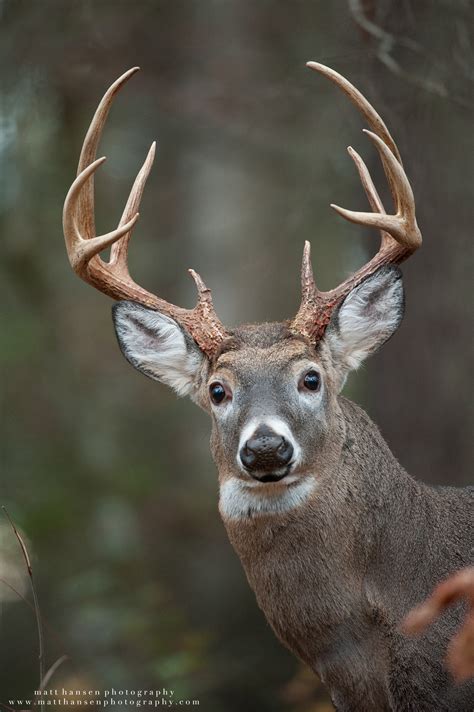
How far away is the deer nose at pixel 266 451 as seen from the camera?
15.7ft

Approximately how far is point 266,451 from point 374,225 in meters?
1.23

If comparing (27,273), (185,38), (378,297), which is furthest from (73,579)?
(185,38)

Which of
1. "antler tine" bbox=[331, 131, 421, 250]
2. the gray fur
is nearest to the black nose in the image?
the gray fur

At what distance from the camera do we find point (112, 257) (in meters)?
5.95

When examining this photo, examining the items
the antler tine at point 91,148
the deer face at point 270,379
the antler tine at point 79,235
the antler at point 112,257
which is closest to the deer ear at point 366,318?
the deer face at point 270,379

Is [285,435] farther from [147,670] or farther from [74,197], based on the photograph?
[147,670]

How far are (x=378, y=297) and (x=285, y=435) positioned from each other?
44.9 inches

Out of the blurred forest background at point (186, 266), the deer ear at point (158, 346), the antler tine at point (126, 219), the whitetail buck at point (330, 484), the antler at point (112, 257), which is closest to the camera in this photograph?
the whitetail buck at point (330, 484)

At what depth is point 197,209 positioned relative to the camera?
42.8 ft

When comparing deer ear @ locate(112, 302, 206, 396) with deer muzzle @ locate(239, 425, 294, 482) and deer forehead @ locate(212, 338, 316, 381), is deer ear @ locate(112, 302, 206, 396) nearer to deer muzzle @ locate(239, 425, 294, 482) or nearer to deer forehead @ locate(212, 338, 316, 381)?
deer forehead @ locate(212, 338, 316, 381)

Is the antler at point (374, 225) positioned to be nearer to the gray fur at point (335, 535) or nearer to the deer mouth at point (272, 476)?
the gray fur at point (335, 535)

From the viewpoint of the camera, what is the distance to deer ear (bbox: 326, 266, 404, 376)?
557cm

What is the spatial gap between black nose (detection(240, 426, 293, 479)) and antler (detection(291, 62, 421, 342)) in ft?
2.78

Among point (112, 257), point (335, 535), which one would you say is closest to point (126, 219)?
point (112, 257)
